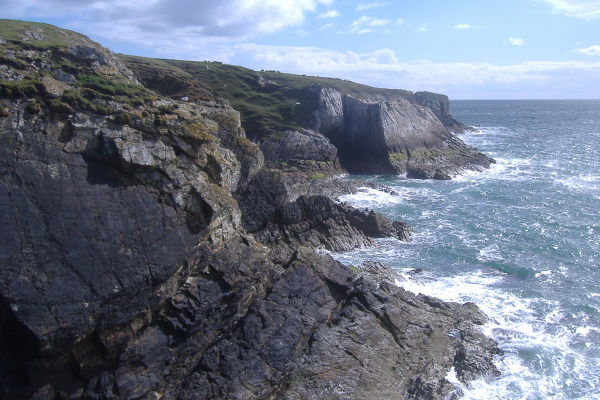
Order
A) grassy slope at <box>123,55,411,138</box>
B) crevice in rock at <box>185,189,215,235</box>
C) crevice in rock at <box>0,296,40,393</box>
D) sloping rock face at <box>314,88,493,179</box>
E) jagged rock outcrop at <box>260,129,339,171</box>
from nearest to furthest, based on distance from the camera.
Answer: crevice in rock at <box>0,296,40,393</box>
crevice in rock at <box>185,189,215,235</box>
jagged rock outcrop at <box>260,129,339,171</box>
sloping rock face at <box>314,88,493,179</box>
grassy slope at <box>123,55,411,138</box>

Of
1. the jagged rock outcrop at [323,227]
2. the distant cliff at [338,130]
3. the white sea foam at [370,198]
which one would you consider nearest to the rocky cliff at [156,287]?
the jagged rock outcrop at [323,227]

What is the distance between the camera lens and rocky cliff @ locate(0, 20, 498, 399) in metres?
14.5

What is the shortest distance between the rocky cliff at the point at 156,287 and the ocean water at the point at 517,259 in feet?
7.82

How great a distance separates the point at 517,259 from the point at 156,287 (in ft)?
81.0

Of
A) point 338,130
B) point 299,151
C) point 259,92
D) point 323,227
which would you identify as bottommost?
point 323,227

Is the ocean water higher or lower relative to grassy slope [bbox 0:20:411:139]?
lower

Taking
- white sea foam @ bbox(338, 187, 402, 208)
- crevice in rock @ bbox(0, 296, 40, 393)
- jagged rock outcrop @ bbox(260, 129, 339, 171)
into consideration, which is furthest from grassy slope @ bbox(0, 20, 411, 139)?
crevice in rock @ bbox(0, 296, 40, 393)

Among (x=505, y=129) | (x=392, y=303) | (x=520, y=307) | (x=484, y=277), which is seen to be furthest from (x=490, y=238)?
(x=505, y=129)

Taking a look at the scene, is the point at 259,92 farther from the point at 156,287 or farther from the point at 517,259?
the point at 156,287

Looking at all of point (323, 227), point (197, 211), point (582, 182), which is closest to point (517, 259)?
point (323, 227)

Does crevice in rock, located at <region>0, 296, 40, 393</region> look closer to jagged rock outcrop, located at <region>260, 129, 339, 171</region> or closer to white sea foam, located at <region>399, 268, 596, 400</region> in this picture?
white sea foam, located at <region>399, 268, 596, 400</region>

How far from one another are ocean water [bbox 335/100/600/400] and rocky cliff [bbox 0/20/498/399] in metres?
2.38

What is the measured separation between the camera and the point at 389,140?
64125 millimetres

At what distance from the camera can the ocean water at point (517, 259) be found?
20281mm
